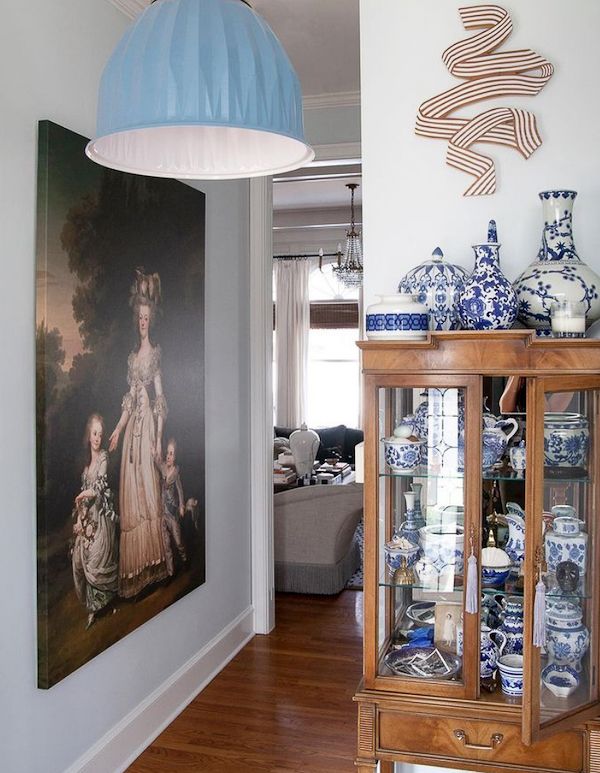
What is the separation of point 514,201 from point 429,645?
1266 millimetres

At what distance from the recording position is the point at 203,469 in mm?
3662

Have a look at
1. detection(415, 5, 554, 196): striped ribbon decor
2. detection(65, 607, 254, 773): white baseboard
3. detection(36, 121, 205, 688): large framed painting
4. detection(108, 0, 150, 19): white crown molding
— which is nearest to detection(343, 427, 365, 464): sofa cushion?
detection(65, 607, 254, 773): white baseboard

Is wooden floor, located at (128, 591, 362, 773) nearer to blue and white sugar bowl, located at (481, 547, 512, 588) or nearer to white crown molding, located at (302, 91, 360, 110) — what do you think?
blue and white sugar bowl, located at (481, 547, 512, 588)

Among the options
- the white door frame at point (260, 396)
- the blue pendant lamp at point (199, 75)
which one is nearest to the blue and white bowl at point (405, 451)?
the blue pendant lamp at point (199, 75)

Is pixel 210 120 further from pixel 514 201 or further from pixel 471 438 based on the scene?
pixel 514 201

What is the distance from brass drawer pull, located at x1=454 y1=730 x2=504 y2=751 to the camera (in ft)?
6.43

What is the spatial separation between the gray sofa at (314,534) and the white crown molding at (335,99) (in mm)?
2304

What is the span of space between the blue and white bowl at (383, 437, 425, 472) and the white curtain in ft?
24.0

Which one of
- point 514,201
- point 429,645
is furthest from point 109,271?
point 429,645

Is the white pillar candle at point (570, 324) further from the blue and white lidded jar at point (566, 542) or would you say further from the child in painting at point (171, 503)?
the child in painting at point (171, 503)

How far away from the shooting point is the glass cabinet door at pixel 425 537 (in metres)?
2.00

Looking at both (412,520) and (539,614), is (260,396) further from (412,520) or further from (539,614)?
(539,614)

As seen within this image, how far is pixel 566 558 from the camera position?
196cm

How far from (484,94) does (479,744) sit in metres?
1.76
